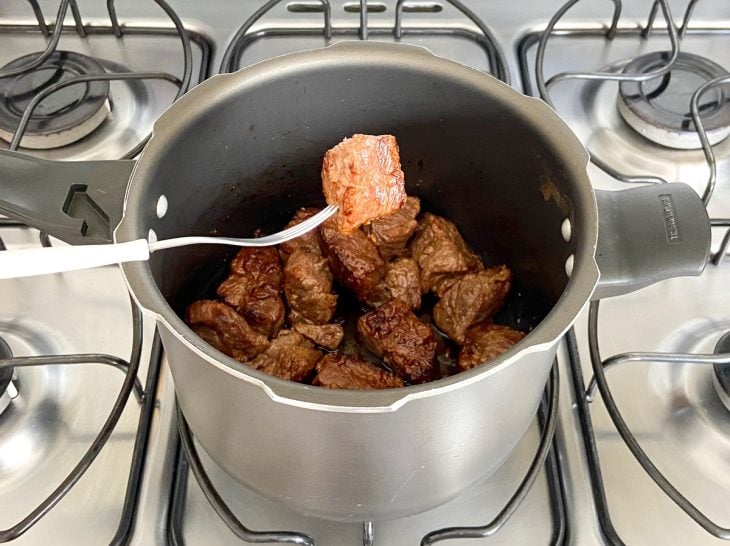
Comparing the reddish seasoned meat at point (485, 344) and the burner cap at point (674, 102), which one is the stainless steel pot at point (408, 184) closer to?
the reddish seasoned meat at point (485, 344)

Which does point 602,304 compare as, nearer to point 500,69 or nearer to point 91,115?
point 500,69

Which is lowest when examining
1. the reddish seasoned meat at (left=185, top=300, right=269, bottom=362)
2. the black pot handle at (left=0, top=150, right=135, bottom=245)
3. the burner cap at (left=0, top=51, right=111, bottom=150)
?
the reddish seasoned meat at (left=185, top=300, right=269, bottom=362)

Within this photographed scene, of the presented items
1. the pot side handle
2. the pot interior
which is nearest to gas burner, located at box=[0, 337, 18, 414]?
the pot interior

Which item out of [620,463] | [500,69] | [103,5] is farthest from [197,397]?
Answer: [103,5]

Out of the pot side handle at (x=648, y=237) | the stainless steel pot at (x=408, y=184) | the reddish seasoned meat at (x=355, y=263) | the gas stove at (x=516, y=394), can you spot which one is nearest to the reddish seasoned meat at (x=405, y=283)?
the reddish seasoned meat at (x=355, y=263)

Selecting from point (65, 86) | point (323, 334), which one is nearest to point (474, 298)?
point (323, 334)

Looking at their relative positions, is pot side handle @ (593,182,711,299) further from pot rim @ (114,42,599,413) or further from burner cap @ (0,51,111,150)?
burner cap @ (0,51,111,150)
